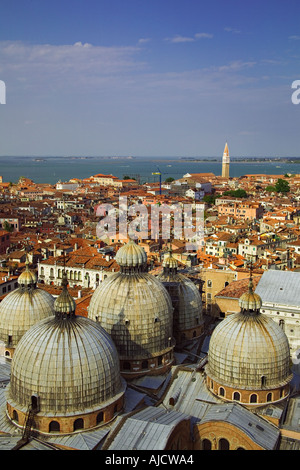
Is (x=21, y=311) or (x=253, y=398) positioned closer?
(x=253, y=398)

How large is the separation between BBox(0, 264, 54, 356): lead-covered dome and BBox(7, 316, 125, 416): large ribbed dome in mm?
4060

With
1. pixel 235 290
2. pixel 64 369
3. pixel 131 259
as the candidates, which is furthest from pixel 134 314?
pixel 235 290

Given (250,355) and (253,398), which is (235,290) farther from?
(253,398)

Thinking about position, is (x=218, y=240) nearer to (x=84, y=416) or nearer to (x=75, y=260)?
(x=75, y=260)

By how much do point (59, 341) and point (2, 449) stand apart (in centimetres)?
284

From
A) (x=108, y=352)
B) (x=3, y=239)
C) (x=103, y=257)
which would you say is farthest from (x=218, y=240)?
(x=108, y=352)

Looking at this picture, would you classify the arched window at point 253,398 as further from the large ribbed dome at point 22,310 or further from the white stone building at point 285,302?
the large ribbed dome at point 22,310

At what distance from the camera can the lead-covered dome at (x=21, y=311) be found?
17672 mm

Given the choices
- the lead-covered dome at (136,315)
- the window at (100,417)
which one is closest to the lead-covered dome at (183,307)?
the lead-covered dome at (136,315)

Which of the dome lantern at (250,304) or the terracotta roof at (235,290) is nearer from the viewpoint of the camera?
the dome lantern at (250,304)

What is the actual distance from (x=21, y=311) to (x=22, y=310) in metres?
0.05

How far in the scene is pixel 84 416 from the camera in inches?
502

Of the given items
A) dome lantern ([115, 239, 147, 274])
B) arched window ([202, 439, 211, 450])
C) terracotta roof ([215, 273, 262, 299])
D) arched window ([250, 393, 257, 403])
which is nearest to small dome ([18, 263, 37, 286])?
dome lantern ([115, 239, 147, 274])

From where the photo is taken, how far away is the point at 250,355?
14.8 m
